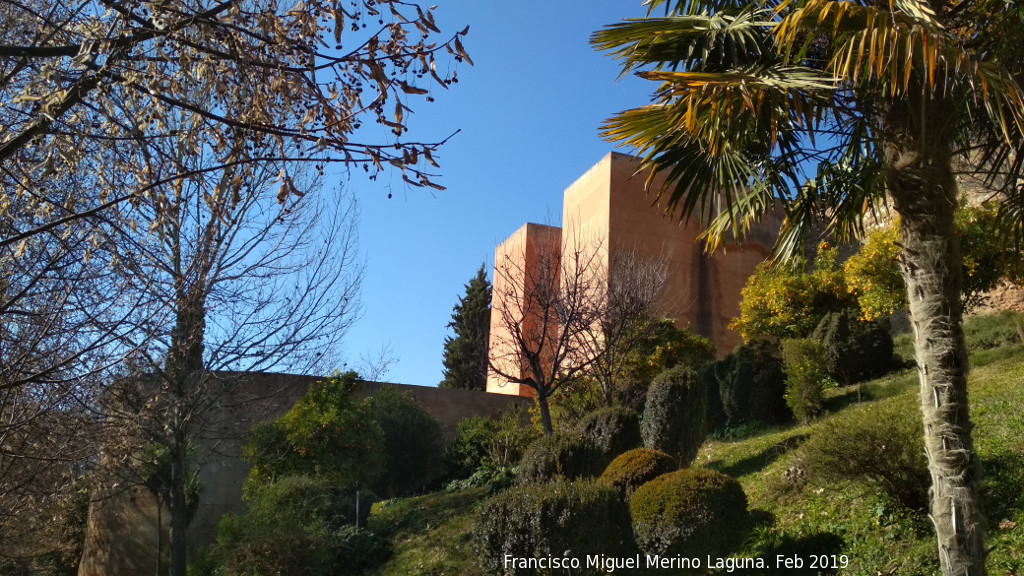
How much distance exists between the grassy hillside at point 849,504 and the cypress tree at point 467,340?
1732cm

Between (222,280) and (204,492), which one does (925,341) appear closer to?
(222,280)

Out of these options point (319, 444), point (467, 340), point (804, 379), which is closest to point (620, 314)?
point (804, 379)

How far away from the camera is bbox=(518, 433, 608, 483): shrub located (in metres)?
9.41

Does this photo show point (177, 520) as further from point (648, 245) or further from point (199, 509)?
point (648, 245)

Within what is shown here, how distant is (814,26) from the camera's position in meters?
5.31

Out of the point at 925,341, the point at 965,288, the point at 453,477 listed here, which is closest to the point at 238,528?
the point at 453,477

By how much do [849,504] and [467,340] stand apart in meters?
23.4

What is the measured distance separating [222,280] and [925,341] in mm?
7553

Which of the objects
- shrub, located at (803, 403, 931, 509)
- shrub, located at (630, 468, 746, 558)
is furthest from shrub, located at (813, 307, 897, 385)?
shrub, located at (630, 468, 746, 558)

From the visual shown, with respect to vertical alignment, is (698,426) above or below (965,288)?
below

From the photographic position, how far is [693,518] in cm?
698

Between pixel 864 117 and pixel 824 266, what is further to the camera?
pixel 824 266

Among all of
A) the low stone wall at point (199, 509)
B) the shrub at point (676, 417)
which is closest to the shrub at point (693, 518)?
the shrub at point (676, 417)

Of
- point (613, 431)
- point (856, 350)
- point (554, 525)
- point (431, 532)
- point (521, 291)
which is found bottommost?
point (431, 532)
